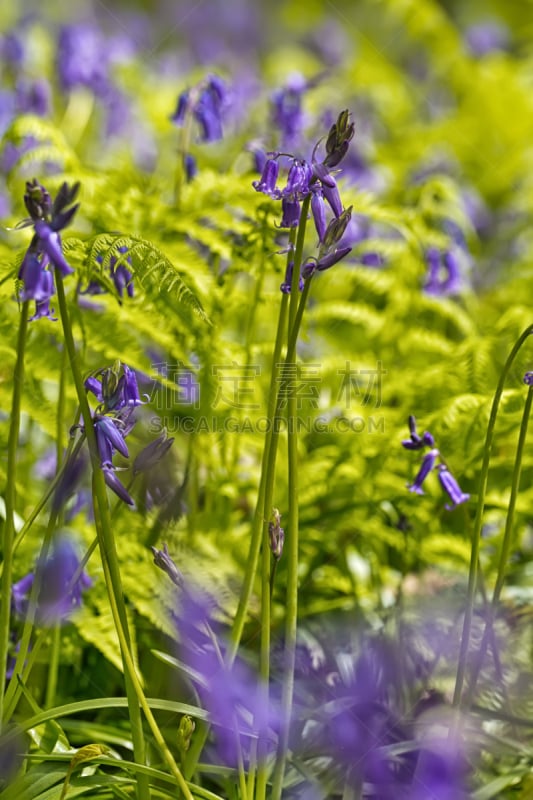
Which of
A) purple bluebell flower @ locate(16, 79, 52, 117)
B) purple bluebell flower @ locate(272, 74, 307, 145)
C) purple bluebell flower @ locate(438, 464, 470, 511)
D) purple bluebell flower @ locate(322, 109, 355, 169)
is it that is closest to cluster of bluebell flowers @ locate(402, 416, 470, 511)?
purple bluebell flower @ locate(438, 464, 470, 511)

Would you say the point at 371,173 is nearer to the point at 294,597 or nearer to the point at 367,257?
the point at 367,257

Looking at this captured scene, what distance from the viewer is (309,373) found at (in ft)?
7.86

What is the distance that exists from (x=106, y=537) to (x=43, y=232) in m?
0.42

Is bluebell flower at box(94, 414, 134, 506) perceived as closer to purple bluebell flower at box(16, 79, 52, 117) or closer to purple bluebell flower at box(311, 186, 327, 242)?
purple bluebell flower at box(311, 186, 327, 242)

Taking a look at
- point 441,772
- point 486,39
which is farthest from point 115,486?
point 486,39

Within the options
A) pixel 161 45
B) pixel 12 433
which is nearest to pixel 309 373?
pixel 12 433

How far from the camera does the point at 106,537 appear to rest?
1196 mm

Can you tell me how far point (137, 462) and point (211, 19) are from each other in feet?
29.6

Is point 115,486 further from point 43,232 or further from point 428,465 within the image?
point 428,465

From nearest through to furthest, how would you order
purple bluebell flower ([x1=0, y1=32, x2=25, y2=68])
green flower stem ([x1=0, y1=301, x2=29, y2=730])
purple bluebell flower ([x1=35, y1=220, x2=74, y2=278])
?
purple bluebell flower ([x1=35, y1=220, x2=74, y2=278])
green flower stem ([x1=0, y1=301, x2=29, y2=730])
purple bluebell flower ([x1=0, y1=32, x2=25, y2=68])

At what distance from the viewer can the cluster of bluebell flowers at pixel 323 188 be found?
1.25m

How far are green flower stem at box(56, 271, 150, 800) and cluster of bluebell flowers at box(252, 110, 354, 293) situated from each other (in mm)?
373

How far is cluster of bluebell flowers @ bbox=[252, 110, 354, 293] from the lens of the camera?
1246 millimetres

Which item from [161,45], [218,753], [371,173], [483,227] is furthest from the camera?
[161,45]
